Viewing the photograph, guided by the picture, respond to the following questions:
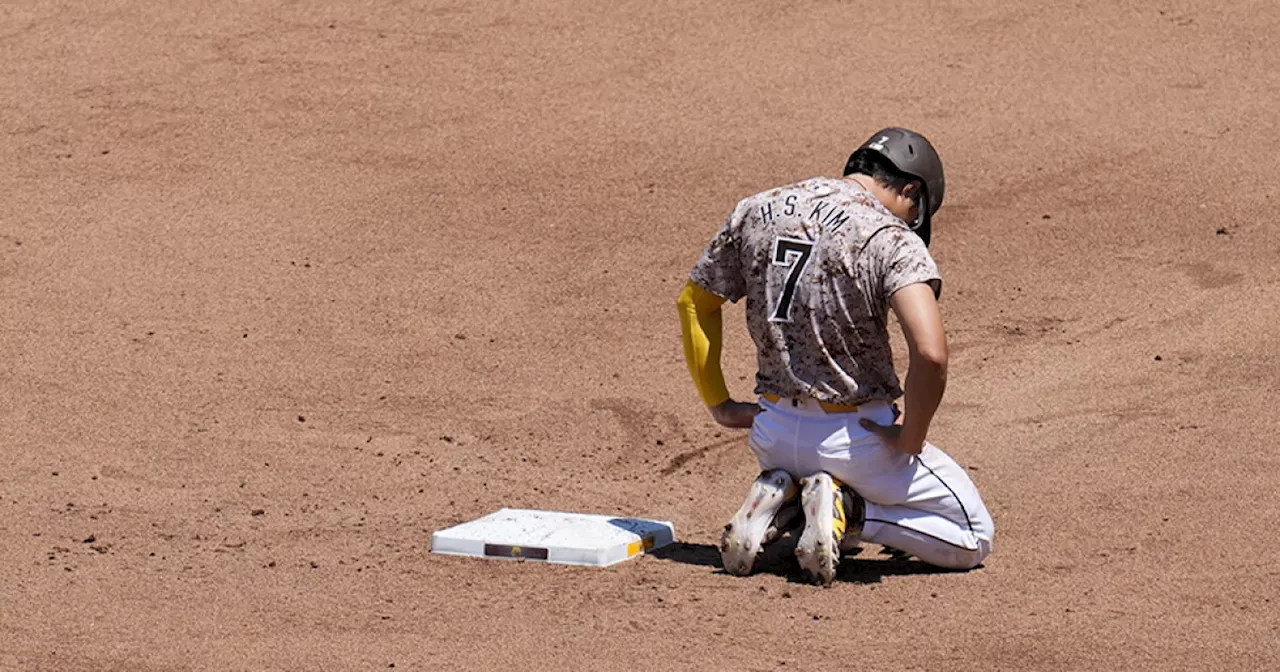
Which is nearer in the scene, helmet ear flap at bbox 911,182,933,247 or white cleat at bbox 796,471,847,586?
white cleat at bbox 796,471,847,586

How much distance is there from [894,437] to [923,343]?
41 cm

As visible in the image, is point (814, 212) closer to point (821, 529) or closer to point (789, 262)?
point (789, 262)

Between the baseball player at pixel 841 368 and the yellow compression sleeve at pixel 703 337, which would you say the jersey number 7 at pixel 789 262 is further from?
the yellow compression sleeve at pixel 703 337

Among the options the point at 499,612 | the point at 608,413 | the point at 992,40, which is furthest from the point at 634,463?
the point at 992,40

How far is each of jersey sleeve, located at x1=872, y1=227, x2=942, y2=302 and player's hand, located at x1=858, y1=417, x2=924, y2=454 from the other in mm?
402

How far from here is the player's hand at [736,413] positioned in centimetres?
552

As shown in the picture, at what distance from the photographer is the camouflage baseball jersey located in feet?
16.7

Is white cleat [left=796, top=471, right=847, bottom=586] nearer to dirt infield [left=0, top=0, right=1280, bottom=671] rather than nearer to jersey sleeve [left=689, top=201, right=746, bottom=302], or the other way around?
dirt infield [left=0, top=0, right=1280, bottom=671]

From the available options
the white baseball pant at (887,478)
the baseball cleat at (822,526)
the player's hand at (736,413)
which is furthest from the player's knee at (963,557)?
the player's hand at (736,413)

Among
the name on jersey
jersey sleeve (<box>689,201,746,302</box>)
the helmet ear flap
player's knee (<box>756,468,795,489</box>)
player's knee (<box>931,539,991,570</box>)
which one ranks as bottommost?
player's knee (<box>931,539,991,570</box>)

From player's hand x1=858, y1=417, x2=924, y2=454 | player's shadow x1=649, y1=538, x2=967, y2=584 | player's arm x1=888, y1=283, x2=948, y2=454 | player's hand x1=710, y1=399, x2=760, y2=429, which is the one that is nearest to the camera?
player's arm x1=888, y1=283, x2=948, y2=454

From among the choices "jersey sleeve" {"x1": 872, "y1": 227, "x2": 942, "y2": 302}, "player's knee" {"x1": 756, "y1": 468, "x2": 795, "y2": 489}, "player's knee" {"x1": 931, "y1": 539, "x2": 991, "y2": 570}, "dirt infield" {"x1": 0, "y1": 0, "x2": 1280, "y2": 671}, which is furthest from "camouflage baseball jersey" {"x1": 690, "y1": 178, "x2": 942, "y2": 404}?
"dirt infield" {"x1": 0, "y1": 0, "x2": 1280, "y2": 671}

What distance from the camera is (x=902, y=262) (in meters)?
5.02

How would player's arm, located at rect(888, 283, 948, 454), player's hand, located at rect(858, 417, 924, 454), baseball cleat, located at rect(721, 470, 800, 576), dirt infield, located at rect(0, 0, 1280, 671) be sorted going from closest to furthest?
player's arm, located at rect(888, 283, 948, 454)
dirt infield, located at rect(0, 0, 1280, 671)
player's hand, located at rect(858, 417, 924, 454)
baseball cleat, located at rect(721, 470, 800, 576)
